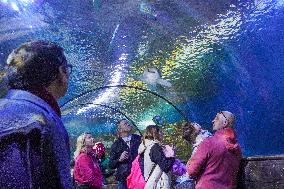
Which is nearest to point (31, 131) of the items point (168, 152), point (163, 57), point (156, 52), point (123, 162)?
point (168, 152)

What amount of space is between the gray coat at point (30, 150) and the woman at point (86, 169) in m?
4.97

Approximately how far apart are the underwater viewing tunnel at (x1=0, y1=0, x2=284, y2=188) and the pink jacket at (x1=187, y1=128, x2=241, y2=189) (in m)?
0.73

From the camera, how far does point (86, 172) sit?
6320mm

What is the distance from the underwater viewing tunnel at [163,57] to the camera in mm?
10352

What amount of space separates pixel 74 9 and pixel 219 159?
6926 mm

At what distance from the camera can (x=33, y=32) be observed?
37.5 feet

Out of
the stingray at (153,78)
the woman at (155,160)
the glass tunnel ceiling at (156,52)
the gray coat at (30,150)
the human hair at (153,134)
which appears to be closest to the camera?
the gray coat at (30,150)

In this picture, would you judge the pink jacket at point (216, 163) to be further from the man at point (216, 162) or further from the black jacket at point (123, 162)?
the black jacket at point (123, 162)

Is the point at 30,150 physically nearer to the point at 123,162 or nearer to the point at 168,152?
the point at 168,152

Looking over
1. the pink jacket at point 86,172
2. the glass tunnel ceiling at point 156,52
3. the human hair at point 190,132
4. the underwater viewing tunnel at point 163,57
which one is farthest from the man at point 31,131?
the glass tunnel ceiling at point 156,52

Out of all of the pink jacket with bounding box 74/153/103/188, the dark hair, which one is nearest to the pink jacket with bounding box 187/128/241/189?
the pink jacket with bounding box 74/153/103/188

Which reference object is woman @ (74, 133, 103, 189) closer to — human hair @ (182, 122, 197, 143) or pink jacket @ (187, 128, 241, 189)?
human hair @ (182, 122, 197, 143)

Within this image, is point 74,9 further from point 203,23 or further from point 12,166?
point 12,166

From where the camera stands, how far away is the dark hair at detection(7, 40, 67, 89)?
5.50 ft
